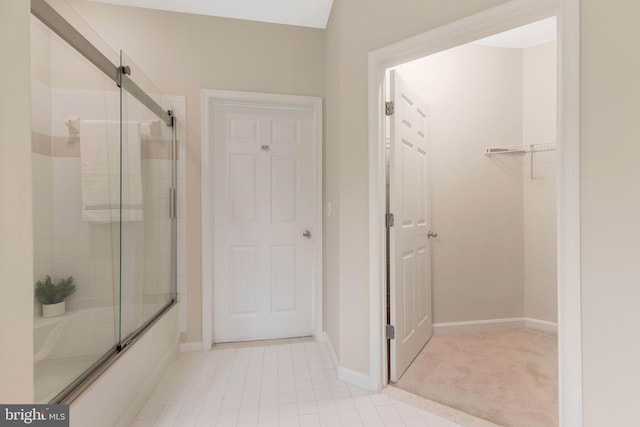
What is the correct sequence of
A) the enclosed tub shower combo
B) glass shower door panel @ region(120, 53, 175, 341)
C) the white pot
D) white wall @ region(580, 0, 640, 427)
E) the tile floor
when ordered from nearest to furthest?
white wall @ region(580, 0, 640, 427)
the enclosed tub shower combo
the white pot
the tile floor
glass shower door panel @ region(120, 53, 175, 341)

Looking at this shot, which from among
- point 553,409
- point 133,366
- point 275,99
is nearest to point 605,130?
point 553,409

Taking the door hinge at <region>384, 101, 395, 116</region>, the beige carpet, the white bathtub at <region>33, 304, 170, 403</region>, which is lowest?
the beige carpet

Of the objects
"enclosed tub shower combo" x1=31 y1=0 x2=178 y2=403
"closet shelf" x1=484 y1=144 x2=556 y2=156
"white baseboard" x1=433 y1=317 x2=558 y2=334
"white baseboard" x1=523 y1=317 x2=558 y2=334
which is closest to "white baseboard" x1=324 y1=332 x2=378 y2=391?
"white baseboard" x1=433 y1=317 x2=558 y2=334

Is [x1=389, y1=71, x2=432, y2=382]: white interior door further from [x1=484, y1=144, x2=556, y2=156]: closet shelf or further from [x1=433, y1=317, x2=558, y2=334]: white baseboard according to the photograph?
[x1=484, y1=144, x2=556, y2=156]: closet shelf

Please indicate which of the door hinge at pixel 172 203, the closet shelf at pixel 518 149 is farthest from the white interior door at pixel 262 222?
the closet shelf at pixel 518 149

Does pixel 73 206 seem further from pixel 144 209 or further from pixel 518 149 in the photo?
pixel 518 149

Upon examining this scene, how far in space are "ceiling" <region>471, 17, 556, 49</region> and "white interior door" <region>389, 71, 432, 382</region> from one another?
105cm

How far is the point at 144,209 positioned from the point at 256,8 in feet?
5.72

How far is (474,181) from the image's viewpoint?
2.58 m

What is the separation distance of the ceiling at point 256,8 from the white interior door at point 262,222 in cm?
70

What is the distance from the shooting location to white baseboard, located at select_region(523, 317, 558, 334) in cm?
251

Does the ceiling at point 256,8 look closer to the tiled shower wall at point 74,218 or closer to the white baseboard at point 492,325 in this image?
the tiled shower wall at point 74,218

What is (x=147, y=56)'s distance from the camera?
2.15 metres

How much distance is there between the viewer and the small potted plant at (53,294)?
1.31 metres
